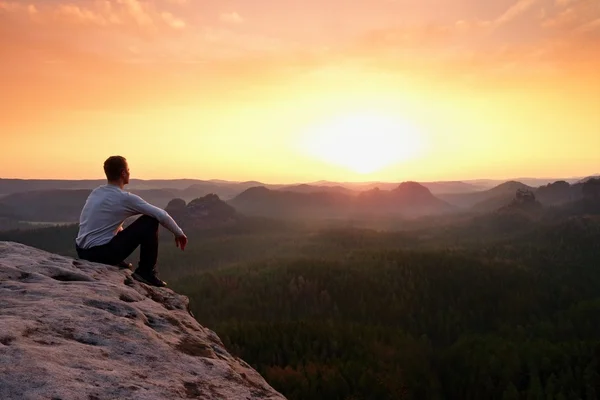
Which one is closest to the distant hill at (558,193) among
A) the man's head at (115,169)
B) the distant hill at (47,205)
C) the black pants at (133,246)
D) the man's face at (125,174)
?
the black pants at (133,246)

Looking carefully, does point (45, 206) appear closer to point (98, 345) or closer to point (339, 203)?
point (339, 203)

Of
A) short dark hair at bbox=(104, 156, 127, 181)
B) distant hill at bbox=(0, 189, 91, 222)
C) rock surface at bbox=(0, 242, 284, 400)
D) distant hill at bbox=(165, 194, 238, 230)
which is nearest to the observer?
rock surface at bbox=(0, 242, 284, 400)

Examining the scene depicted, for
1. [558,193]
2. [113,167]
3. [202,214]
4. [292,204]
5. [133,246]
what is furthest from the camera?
[292,204]

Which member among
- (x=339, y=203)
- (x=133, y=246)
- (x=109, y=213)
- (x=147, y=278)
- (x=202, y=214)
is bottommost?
(x=339, y=203)

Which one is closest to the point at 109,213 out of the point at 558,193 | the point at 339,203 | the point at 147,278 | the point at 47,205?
the point at 147,278

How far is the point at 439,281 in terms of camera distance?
2228 cm

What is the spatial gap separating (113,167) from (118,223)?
1.04 m

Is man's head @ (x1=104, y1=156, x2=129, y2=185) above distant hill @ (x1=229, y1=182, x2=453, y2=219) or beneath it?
above

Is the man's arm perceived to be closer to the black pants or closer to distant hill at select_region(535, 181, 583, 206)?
the black pants

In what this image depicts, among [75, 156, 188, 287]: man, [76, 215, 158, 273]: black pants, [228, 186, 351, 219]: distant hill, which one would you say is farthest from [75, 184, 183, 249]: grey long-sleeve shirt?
[228, 186, 351, 219]: distant hill

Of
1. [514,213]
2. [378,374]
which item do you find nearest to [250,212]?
[514,213]

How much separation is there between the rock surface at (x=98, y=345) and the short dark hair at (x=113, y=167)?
1.70 metres

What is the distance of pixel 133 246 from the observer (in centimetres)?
832

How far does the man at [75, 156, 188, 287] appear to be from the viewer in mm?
8102
